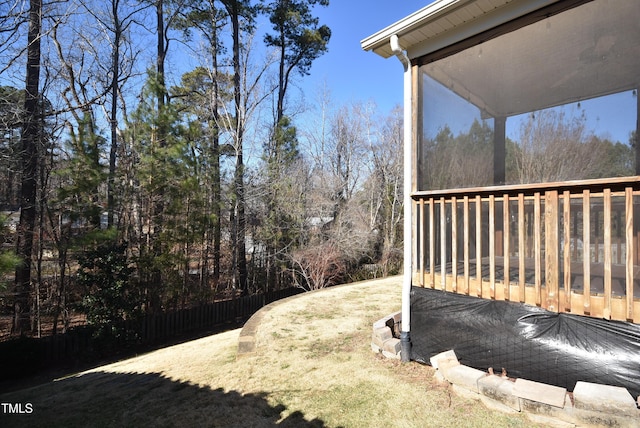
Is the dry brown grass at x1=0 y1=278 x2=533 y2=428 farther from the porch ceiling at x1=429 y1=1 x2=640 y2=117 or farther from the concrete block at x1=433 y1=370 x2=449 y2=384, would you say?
the porch ceiling at x1=429 y1=1 x2=640 y2=117

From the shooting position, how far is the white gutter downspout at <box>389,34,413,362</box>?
3121 millimetres

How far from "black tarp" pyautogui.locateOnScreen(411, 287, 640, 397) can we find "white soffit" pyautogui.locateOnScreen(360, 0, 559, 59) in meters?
2.34

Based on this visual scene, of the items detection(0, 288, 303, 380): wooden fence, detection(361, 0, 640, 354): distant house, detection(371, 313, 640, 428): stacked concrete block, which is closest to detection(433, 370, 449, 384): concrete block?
detection(371, 313, 640, 428): stacked concrete block

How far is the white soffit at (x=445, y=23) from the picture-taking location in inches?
104

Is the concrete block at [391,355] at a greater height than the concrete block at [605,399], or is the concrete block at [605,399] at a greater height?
the concrete block at [605,399]

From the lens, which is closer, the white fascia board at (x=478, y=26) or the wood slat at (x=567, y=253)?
→ the wood slat at (x=567, y=253)

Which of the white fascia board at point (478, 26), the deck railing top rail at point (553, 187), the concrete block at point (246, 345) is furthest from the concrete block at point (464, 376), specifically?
the white fascia board at point (478, 26)

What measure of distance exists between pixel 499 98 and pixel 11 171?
910 centimetres

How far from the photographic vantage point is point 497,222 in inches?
152

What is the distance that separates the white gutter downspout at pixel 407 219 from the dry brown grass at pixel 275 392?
0.82ft

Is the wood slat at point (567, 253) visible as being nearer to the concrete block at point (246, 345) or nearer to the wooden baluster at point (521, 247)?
the wooden baluster at point (521, 247)

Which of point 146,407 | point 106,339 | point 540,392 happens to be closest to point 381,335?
point 540,392

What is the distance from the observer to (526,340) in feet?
8.02

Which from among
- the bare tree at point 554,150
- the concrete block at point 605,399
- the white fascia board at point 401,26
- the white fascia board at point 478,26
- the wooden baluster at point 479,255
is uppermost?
the white fascia board at point 401,26
